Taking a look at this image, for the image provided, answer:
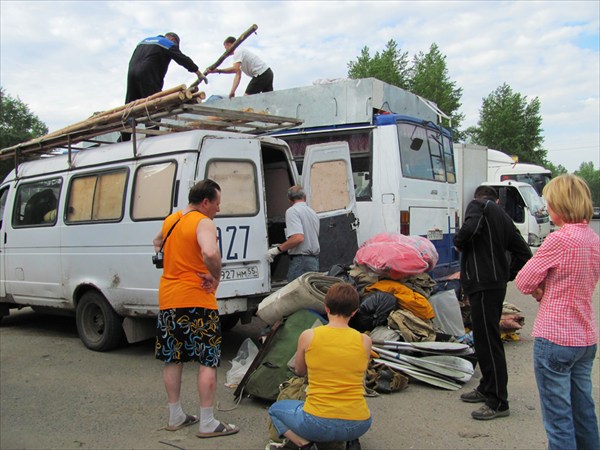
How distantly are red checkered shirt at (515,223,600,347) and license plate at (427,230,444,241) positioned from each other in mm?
5023

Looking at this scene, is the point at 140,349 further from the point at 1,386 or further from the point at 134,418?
the point at 134,418

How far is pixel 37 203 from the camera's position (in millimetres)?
7062

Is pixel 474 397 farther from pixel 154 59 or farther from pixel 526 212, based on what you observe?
pixel 526 212

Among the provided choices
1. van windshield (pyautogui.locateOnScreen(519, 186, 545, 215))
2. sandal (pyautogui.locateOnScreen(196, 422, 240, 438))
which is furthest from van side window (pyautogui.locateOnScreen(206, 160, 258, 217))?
van windshield (pyautogui.locateOnScreen(519, 186, 545, 215))

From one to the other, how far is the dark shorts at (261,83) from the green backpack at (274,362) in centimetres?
590

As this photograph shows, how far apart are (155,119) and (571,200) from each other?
4.37m

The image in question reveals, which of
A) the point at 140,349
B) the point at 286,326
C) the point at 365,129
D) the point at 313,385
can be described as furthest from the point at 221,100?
the point at 313,385

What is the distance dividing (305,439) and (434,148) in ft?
20.5

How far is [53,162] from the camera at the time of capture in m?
6.98

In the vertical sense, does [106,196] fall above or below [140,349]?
above

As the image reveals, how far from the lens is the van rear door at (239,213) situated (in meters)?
5.36

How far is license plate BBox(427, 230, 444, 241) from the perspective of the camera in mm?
7871

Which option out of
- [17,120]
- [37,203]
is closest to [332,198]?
[37,203]

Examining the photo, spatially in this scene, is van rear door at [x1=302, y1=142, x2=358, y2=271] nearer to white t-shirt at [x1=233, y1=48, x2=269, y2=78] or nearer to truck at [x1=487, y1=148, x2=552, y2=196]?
white t-shirt at [x1=233, y1=48, x2=269, y2=78]
